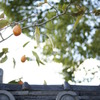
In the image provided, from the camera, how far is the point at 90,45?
32.6ft

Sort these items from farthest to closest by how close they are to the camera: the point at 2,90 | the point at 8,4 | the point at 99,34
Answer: the point at 99,34
the point at 8,4
the point at 2,90

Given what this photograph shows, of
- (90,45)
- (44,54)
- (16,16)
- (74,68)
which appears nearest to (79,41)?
(90,45)

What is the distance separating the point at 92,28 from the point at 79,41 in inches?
27.2

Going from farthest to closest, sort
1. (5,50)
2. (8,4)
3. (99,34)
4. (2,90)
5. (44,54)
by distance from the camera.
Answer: (44,54) < (99,34) < (8,4) < (2,90) < (5,50)

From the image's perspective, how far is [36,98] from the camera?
2.34m

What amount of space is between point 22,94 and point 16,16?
7072mm

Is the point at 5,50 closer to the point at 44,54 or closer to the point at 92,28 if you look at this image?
the point at 92,28

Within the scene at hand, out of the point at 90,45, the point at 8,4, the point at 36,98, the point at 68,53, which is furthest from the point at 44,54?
the point at 36,98

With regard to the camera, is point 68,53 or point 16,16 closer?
point 16,16

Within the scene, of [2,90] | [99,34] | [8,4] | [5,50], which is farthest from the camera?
[99,34]

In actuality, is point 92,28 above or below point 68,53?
above

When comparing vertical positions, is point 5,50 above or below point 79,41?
below

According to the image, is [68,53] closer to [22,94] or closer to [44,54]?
[44,54]

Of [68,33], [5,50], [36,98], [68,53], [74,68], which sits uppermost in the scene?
[68,33]
